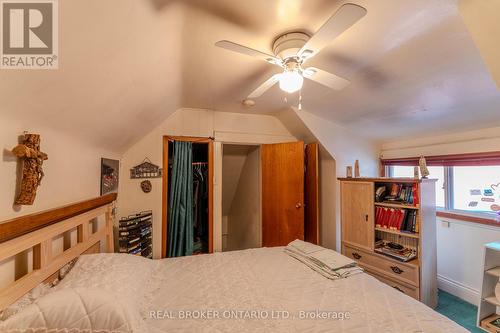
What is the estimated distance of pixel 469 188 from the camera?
260 cm

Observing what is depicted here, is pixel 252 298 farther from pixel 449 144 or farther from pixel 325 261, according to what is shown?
pixel 449 144

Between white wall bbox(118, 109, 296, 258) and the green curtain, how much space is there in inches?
6.0

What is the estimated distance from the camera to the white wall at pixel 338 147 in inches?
118

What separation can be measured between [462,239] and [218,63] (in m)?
3.32

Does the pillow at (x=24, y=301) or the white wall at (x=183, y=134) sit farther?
the white wall at (x=183, y=134)

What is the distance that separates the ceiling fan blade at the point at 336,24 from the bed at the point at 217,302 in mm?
1442

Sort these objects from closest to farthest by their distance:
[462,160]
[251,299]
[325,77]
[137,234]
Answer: [251,299]
[325,77]
[137,234]
[462,160]

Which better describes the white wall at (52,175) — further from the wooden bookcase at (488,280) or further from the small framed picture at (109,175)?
the wooden bookcase at (488,280)

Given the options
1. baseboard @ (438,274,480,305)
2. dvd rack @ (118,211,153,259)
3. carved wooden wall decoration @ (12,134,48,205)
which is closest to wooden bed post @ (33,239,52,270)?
carved wooden wall decoration @ (12,134,48,205)

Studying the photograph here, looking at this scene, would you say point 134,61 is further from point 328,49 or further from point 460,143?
point 460,143

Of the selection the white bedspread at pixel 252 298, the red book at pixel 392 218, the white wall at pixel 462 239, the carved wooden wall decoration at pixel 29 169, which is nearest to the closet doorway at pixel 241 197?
the red book at pixel 392 218

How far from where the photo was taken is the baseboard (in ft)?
7.93

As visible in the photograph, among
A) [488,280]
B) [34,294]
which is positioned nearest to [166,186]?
[34,294]

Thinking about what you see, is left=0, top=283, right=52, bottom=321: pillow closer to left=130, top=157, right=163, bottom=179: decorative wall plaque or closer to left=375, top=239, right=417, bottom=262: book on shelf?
left=130, top=157, right=163, bottom=179: decorative wall plaque
